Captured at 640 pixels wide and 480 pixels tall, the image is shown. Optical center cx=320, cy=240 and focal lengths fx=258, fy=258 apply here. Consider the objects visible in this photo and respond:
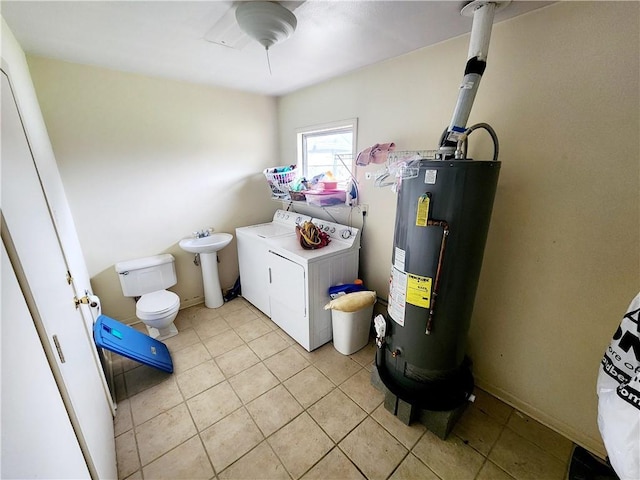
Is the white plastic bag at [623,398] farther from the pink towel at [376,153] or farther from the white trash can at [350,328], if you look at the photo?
the pink towel at [376,153]

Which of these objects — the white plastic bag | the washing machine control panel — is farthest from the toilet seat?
the white plastic bag

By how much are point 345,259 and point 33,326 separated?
6.14 feet

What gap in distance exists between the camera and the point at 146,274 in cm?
250

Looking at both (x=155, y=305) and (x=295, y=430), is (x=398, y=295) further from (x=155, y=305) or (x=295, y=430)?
(x=155, y=305)

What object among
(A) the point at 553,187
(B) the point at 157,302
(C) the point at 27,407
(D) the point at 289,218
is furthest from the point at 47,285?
(A) the point at 553,187

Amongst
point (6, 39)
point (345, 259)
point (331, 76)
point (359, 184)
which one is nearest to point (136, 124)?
point (6, 39)

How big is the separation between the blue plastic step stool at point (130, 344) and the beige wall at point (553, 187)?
7.75 ft

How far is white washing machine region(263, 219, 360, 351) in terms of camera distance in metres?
2.09

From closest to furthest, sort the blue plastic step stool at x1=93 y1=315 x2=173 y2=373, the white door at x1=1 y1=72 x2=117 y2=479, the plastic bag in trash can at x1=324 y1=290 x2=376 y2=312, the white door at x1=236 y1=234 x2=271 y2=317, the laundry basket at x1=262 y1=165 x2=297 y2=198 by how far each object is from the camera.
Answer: the white door at x1=1 y1=72 x2=117 y2=479 < the blue plastic step stool at x1=93 y1=315 x2=173 y2=373 < the plastic bag in trash can at x1=324 y1=290 x2=376 y2=312 < the white door at x1=236 y1=234 x2=271 y2=317 < the laundry basket at x1=262 y1=165 x2=297 y2=198

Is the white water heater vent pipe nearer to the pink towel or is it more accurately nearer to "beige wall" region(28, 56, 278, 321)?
the pink towel

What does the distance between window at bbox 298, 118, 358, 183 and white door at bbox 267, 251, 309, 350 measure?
106cm

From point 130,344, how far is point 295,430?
1339 mm

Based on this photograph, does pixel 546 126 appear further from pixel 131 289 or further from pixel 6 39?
pixel 131 289

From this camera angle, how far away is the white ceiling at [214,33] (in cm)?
131
